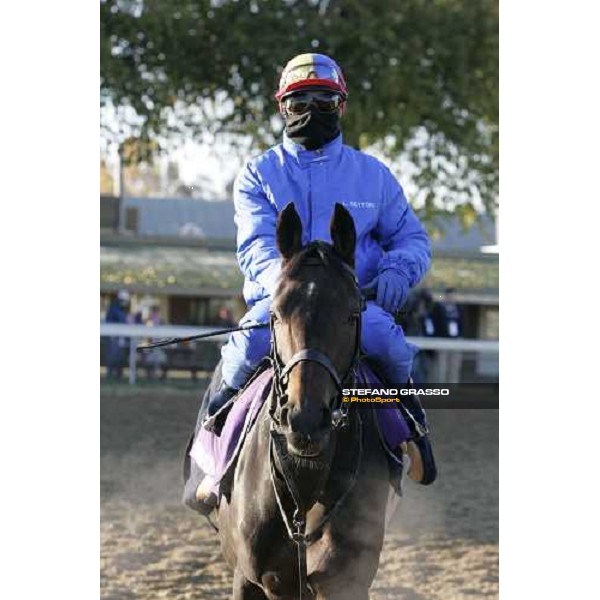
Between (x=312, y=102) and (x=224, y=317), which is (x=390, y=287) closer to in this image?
(x=312, y=102)

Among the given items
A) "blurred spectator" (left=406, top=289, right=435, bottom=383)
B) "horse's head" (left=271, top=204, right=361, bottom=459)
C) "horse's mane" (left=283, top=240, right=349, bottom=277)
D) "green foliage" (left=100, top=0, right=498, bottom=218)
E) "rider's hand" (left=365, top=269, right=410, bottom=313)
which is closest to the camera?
"horse's head" (left=271, top=204, right=361, bottom=459)

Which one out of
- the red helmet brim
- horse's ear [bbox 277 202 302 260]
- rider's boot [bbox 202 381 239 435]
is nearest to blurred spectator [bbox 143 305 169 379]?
rider's boot [bbox 202 381 239 435]

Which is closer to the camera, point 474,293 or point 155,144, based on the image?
point 155,144

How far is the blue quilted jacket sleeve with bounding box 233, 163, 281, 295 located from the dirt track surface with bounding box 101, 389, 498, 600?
2.55 metres

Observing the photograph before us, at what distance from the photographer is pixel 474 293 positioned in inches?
444

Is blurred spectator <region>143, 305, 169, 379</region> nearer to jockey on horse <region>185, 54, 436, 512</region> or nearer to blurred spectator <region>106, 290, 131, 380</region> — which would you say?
blurred spectator <region>106, 290, 131, 380</region>

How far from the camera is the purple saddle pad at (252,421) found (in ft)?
11.4

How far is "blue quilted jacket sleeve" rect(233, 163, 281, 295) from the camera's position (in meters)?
3.37

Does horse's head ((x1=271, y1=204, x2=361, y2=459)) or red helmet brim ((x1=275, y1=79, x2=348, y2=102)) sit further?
red helmet brim ((x1=275, y1=79, x2=348, y2=102))
